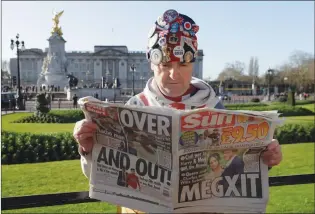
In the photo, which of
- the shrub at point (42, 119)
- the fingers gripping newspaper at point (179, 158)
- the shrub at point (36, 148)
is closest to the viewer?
the fingers gripping newspaper at point (179, 158)

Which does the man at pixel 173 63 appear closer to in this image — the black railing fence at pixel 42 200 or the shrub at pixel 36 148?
the black railing fence at pixel 42 200

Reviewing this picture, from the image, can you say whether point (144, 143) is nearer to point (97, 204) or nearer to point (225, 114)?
point (225, 114)

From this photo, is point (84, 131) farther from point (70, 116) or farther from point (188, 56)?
point (70, 116)

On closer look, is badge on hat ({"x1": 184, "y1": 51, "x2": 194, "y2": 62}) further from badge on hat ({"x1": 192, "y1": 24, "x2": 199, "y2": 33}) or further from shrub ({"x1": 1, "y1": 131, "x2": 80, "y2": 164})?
shrub ({"x1": 1, "y1": 131, "x2": 80, "y2": 164})

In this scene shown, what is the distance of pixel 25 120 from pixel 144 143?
1592cm

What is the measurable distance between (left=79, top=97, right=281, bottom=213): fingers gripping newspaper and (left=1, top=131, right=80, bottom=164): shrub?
252 inches

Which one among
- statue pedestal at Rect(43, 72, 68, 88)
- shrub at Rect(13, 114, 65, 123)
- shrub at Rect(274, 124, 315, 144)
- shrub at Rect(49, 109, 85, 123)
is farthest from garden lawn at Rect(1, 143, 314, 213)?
statue pedestal at Rect(43, 72, 68, 88)

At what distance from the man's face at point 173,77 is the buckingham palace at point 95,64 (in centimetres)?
8565

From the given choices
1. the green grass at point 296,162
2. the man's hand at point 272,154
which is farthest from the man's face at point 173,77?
the green grass at point 296,162

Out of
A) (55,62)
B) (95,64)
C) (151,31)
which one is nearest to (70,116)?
(151,31)


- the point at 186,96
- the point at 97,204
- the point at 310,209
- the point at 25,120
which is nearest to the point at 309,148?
the point at 310,209

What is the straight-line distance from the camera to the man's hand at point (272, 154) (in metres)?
1.94

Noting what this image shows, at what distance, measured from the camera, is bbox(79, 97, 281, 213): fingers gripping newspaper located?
185 cm

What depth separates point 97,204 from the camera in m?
5.23
